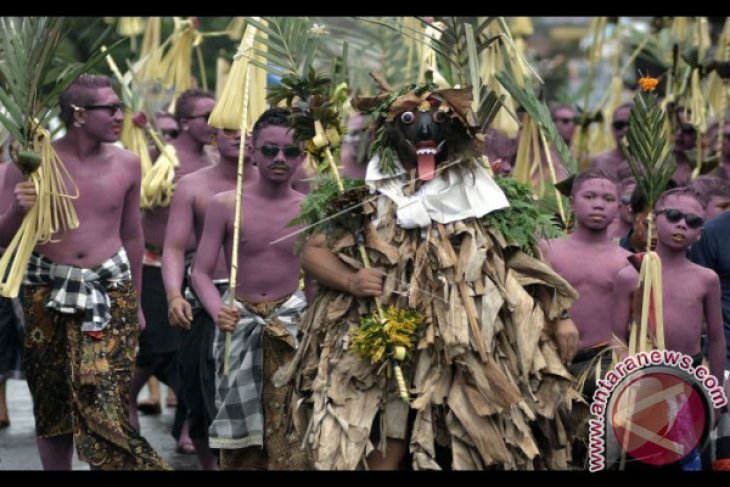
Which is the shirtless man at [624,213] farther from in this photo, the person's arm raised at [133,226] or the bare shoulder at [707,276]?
the person's arm raised at [133,226]

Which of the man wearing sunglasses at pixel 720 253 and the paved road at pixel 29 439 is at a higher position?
the man wearing sunglasses at pixel 720 253

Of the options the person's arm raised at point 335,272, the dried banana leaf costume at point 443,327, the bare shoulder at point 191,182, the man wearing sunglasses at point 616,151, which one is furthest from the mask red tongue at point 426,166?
the man wearing sunglasses at point 616,151

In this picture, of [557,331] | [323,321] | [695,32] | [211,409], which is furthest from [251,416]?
[695,32]

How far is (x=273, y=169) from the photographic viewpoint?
8.89m

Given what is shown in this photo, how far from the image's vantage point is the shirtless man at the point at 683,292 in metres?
8.33

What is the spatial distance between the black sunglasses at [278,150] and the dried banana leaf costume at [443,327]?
1017mm

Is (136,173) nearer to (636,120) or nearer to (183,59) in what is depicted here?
(636,120)

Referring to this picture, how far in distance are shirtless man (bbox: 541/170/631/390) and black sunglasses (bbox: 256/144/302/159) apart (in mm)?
1302

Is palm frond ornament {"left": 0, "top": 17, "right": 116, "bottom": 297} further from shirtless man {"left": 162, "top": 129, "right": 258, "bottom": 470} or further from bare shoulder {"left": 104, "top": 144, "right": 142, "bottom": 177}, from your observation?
shirtless man {"left": 162, "top": 129, "right": 258, "bottom": 470}

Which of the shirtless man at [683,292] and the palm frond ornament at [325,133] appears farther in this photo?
the shirtless man at [683,292]

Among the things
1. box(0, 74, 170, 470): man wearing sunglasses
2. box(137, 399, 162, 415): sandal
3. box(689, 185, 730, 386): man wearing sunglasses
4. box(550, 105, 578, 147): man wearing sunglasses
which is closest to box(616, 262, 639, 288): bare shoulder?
box(689, 185, 730, 386): man wearing sunglasses

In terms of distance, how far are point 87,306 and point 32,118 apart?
933mm

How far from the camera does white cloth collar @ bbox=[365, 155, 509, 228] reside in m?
7.67

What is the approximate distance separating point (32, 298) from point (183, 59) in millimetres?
4582
